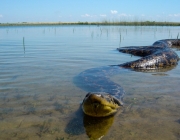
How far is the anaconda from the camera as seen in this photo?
311cm

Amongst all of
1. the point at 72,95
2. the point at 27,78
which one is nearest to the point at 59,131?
the point at 72,95

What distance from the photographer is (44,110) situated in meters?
3.62

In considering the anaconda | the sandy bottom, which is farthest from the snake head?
the sandy bottom

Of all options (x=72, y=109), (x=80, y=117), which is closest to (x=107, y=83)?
(x=72, y=109)

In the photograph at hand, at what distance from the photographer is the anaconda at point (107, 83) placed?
311 centimetres

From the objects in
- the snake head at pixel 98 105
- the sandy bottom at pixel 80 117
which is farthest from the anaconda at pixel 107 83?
the sandy bottom at pixel 80 117

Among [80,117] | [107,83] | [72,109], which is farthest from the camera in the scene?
[107,83]

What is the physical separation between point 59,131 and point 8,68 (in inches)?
179

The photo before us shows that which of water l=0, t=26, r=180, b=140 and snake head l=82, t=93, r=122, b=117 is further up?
snake head l=82, t=93, r=122, b=117

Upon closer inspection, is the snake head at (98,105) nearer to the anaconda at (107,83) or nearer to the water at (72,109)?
the anaconda at (107,83)

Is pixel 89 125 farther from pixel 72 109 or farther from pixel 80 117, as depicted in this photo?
pixel 72 109

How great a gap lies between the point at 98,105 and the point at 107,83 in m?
2.11

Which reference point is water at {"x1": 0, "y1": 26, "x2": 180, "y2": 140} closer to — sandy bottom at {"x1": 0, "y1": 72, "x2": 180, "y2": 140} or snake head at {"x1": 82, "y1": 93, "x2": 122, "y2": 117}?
sandy bottom at {"x1": 0, "y1": 72, "x2": 180, "y2": 140}

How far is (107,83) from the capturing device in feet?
17.0
